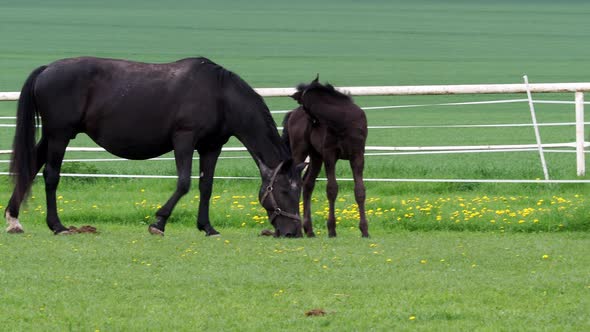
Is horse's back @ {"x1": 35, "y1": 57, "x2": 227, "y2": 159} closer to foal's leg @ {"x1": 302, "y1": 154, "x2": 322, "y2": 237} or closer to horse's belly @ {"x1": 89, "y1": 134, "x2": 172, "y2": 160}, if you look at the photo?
horse's belly @ {"x1": 89, "y1": 134, "x2": 172, "y2": 160}

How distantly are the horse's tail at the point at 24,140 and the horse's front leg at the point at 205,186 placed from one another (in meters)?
1.60

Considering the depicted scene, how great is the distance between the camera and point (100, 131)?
40.8 feet

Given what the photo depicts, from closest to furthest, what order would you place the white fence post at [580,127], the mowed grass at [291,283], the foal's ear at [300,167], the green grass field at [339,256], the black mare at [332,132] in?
1. the mowed grass at [291,283]
2. the green grass field at [339,256]
3. the black mare at [332,132]
4. the foal's ear at [300,167]
5. the white fence post at [580,127]

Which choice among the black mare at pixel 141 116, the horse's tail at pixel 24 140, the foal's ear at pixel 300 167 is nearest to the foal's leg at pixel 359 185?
the foal's ear at pixel 300 167

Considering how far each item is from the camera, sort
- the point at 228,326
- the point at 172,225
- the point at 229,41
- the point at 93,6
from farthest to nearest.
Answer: the point at 93,6 < the point at 229,41 < the point at 172,225 < the point at 228,326

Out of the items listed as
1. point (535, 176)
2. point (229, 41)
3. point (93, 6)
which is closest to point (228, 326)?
point (535, 176)

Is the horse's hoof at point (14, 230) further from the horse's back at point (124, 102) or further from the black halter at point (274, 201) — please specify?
the black halter at point (274, 201)

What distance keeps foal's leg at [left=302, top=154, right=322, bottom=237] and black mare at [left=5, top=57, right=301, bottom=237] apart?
39 cm

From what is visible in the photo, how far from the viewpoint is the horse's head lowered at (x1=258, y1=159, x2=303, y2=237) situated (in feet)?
39.6

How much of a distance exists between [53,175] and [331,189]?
2.63 meters

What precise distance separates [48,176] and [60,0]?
70.9 meters

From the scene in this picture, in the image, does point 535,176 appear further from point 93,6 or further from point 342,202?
point 93,6

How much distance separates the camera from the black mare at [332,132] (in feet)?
39.0

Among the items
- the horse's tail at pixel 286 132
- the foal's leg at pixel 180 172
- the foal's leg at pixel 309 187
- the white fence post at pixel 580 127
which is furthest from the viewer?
the white fence post at pixel 580 127
